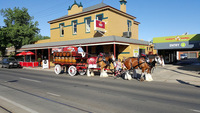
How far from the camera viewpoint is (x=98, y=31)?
63.5 feet

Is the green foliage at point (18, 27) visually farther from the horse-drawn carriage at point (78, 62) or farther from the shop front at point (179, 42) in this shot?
the shop front at point (179, 42)

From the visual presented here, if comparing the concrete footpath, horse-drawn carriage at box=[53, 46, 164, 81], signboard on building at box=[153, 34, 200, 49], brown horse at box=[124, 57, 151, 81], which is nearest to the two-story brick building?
horse-drawn carriage at box=[53, 46, 164, 81]

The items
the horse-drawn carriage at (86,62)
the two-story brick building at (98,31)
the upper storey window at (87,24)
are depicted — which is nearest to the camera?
the horse-drawn carriage at (86,62)

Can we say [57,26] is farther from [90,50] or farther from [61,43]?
[90,50]

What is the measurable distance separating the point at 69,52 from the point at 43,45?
12.1 meters

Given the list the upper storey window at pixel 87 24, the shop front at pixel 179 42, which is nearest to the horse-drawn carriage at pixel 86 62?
the upper storey window at pixel 87 24

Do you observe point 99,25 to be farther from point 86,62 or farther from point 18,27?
point 18,27

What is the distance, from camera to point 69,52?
15.1 m

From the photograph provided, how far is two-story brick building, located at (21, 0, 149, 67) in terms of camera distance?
18547 mm

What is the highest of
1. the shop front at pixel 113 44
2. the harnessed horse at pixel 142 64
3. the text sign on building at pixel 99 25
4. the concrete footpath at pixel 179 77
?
the text sign on building at pixel 99 25

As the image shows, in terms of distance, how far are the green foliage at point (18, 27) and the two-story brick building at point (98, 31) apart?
5.25 metres

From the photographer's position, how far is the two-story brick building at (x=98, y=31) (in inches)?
730

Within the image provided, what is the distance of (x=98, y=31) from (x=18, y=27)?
19.8m

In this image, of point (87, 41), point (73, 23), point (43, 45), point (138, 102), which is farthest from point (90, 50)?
point (138, 102)
